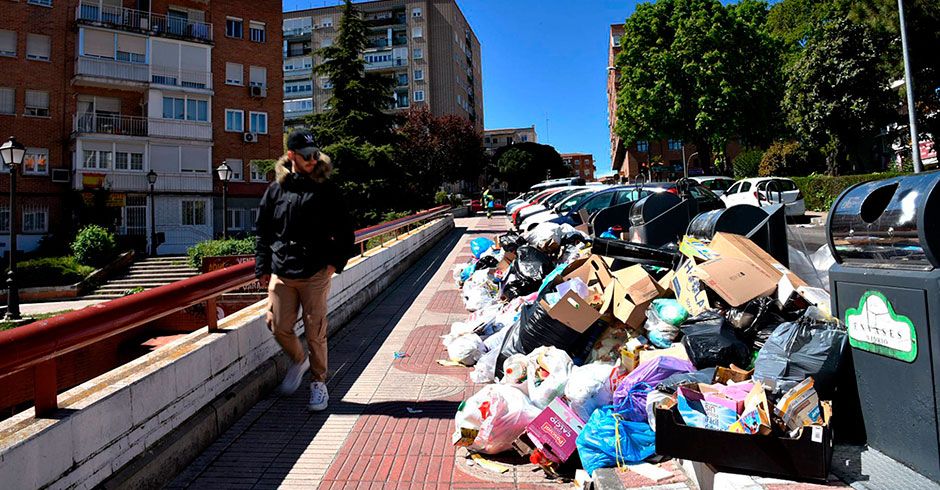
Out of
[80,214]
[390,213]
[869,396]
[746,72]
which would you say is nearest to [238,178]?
[80,214]

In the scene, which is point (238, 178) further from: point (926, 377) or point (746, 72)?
point (926, 377)

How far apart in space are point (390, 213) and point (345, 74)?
26.0 feet

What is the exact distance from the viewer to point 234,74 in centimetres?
3675

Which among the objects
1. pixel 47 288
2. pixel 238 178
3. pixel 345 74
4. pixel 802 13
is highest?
pixel 802 13

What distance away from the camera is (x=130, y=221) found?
3222cm

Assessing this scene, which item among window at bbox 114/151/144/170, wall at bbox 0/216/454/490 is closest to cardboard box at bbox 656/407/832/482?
wall at bbox 0/216/454/490

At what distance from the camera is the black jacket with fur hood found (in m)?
3.92

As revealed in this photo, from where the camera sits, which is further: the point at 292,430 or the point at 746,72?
the point at 746,72

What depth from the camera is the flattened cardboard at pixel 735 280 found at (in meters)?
4.00

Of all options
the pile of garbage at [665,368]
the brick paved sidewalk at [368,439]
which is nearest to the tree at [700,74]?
the pile of garbage at [665,368]

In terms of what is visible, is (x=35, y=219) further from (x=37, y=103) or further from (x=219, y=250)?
(x=219, y=250)

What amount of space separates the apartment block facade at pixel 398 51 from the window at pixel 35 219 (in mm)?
40344

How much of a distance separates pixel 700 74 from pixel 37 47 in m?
36.1

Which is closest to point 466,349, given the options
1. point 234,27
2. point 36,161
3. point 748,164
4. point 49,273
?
point 49,273
